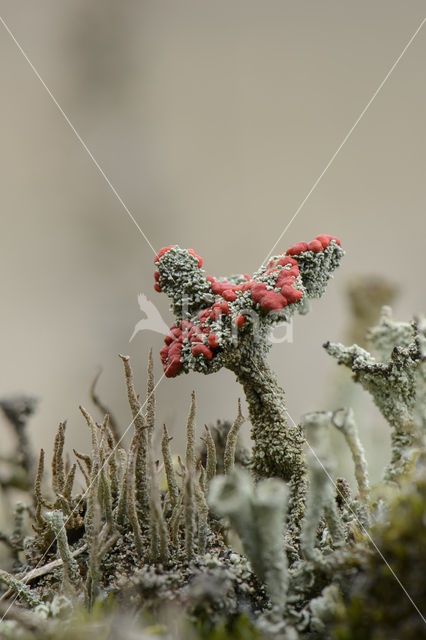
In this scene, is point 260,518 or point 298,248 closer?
point 260,518

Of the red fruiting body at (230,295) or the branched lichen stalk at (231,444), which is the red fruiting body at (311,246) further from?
the branched lichen stalk at (231,444)

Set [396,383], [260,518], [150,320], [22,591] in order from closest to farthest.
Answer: [260,518], [22,591], [396,383], [150,320]

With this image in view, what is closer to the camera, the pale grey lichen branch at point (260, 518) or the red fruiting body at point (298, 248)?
the pale grey lichen branch at point (260, 518)

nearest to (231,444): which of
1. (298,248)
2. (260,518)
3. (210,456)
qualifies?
(210,456)

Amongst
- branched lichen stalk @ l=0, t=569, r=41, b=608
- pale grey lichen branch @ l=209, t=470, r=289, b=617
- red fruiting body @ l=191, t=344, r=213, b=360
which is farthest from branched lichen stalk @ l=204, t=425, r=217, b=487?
branched lichen stalk @ l=0, t=569, r=41, b=608

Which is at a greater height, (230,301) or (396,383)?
(230,301)

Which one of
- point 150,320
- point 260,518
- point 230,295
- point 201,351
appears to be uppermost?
point 150,320

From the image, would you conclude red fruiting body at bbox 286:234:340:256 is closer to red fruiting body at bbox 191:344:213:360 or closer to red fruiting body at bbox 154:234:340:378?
red fruiting body at bbox 154:234:340:378

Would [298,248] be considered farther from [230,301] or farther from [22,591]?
[22,591]

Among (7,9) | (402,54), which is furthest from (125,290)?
(402,54)

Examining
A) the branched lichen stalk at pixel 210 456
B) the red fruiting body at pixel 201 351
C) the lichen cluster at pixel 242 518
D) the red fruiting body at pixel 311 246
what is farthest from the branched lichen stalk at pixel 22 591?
the red fruiting body at pixel 311 246
